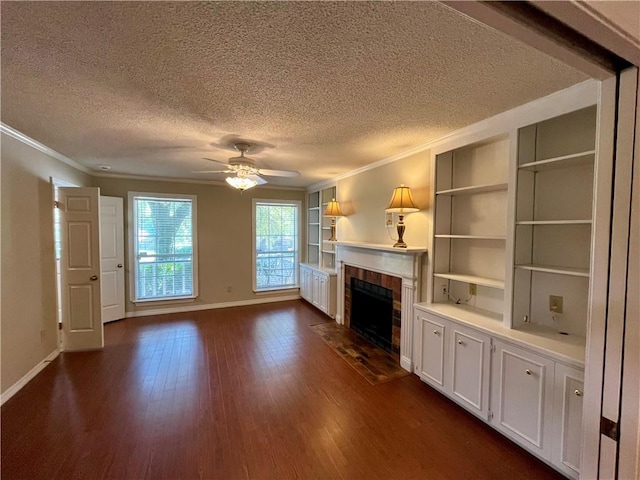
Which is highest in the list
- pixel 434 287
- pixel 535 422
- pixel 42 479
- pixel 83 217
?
pixel 83 217

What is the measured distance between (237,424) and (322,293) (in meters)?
2.98

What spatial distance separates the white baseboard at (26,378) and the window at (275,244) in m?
3.12

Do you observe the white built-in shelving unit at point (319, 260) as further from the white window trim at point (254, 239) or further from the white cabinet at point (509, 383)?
the white cabinet at point (509, 383)

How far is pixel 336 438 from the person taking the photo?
2.13 m

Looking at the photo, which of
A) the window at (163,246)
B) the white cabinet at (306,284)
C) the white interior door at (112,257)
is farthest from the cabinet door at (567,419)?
the white interior door at (112,257)

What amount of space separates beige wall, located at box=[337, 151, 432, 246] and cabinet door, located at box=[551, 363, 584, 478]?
5.34 feet

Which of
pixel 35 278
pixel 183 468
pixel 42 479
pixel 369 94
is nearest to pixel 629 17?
pixel 369 94

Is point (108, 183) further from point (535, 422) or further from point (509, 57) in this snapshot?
point (535, 422)

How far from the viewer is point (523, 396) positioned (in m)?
1.99

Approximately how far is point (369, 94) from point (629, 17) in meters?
1.35

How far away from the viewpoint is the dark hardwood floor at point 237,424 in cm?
186

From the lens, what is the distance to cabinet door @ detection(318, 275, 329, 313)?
4.98 metres

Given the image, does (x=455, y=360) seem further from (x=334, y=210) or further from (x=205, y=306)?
(x=205, y=306)

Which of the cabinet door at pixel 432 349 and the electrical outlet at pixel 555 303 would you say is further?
the cabinet door at pixel 432 349
